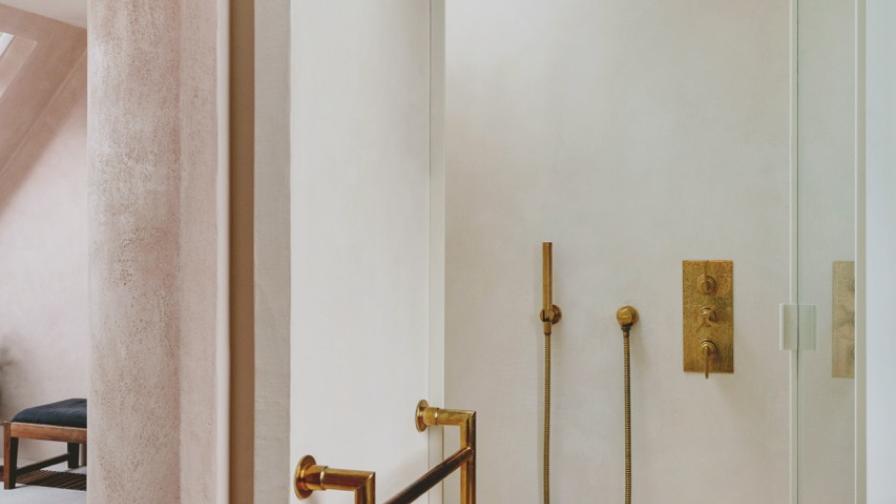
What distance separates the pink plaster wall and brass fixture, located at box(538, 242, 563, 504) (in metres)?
3.15

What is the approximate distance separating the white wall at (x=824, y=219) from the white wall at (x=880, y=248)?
3 centimetres

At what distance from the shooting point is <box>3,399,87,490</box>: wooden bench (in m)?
3.04

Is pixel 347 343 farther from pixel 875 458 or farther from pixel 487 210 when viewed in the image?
pixel 875 458

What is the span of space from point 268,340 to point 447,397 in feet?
1.71

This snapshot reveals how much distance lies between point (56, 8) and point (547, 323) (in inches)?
123

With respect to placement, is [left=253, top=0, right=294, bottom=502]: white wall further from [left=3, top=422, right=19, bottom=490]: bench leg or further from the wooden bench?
[left=3, top=422, right=19, bottom=490]: bench leg

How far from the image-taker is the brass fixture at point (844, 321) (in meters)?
1.07

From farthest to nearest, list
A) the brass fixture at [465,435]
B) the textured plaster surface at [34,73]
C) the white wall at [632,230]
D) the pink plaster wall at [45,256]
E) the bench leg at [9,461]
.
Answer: the pink plaster wall at [45,256] < the textured plaster surface at [34,73] < the bench leg at [9,461] < the white wall at [632,230] < the brass fixture at [465,435]

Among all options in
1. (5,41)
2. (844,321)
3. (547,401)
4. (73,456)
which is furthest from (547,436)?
(5,41)

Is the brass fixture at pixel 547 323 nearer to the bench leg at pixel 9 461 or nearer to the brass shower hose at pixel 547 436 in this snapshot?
the brass shower hose at pixel 547 436

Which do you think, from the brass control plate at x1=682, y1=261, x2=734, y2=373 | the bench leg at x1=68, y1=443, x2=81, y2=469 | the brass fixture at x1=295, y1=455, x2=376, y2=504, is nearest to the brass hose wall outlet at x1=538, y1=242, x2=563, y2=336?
the brass control plate at x1=682, y1=261, x2=734, y2=373

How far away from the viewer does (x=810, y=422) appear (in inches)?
46.3

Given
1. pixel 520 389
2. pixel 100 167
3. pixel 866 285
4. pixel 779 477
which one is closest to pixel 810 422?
pixel 779 477

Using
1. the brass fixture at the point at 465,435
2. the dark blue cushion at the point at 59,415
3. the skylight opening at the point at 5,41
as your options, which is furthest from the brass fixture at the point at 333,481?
the skylight opening at the point at 5,41
